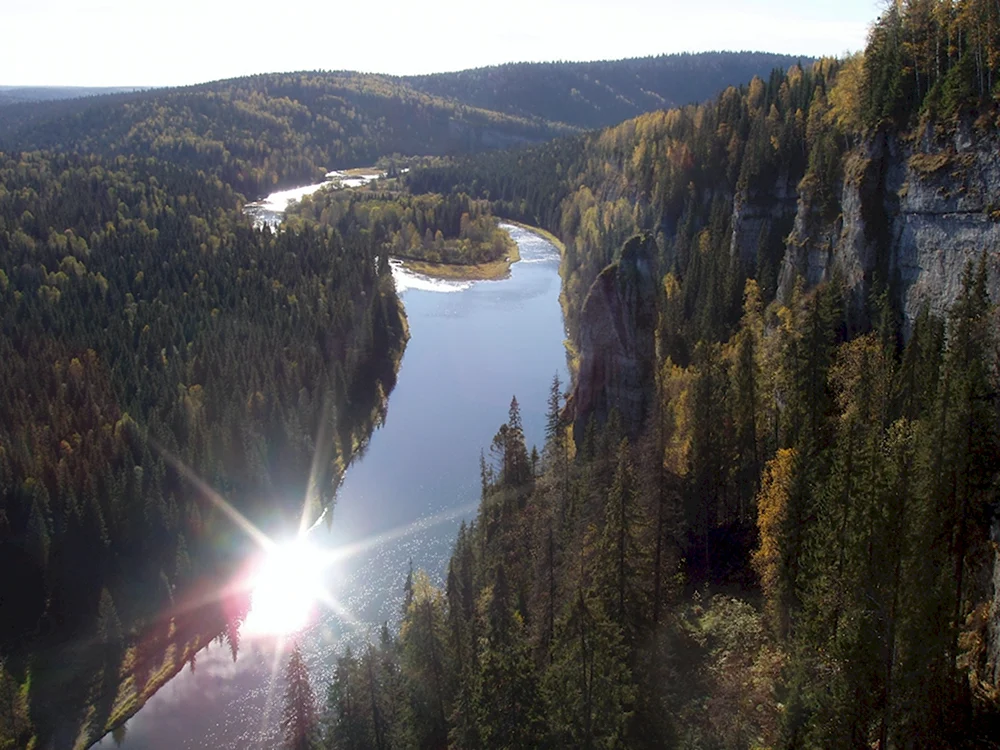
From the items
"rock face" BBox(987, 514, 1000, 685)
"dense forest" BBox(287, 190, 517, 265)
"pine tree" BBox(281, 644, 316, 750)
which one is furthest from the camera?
"dense forest" BBox(287, 190, 517, 265)

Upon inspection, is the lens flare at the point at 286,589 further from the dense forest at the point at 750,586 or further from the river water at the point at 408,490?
the dense forest at the point at 750,586

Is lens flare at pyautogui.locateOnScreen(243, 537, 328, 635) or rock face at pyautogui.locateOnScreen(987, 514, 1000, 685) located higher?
rock face at pyautogui.locateOnScreen(987, 514, 1000, 685)

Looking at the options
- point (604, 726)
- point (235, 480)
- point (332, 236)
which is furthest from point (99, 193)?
point (604, 726)

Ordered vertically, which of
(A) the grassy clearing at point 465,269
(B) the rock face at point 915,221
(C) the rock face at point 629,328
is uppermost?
(B) the rock face at point 915,221

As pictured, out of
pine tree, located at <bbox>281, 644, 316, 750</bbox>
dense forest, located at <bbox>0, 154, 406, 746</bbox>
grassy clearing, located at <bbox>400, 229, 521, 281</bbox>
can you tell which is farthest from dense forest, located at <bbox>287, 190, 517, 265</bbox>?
pine tree, located at <bbox>281, 644, 316, 750</bbox>

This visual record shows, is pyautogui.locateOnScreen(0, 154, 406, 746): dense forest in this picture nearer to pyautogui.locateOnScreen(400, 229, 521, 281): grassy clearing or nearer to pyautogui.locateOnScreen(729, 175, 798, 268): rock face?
pyautogui.locateOnScreen(400, 229, 521, 281): grassy clearing

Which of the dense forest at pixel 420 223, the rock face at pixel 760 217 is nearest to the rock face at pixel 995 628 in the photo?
the rock face at pixel 760 217

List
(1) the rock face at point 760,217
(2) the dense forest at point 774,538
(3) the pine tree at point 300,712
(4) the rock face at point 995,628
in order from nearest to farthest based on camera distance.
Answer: (4) the rock face at point 995,628 < (2) the dense forest at point 774,538 < (3) the pine tree at point 300,712 < (1) the rock face at point 760,217

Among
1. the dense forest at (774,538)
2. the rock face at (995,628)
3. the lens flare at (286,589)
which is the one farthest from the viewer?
the lens flare at (286,589)
